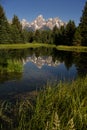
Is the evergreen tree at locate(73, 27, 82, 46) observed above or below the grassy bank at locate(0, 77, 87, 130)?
below

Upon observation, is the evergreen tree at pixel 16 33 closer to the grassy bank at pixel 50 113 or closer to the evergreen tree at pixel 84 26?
the evergreen tree at pixel 84 26

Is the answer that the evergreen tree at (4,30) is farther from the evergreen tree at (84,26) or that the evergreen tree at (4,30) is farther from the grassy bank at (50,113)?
the grassy bank at (50,113)

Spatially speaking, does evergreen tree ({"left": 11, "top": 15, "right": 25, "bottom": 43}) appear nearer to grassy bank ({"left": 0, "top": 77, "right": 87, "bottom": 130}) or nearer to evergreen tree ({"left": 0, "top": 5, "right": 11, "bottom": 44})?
evergreen tree ({"left": 0, "top": 5, "right": 11, "bottom": 44})

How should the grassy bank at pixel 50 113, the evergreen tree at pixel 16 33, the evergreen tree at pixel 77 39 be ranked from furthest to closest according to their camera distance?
the evergreen tree at pixel 16 33 < the evergreen tree at pixel 77 39 < the grassy bank at pixel 50 113

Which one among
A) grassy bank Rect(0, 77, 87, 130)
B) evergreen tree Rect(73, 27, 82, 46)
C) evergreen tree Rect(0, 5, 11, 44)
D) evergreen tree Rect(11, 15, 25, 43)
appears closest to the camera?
grassy bank Rect(0, 77, 87, 130)

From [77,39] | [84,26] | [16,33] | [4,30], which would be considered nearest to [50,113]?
[77,39]

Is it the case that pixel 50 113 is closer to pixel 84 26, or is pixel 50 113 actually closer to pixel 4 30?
pixel 84 26

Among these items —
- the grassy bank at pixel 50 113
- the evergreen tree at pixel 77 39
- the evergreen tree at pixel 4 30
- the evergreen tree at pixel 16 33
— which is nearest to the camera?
the grassy bank at pixel 50 113

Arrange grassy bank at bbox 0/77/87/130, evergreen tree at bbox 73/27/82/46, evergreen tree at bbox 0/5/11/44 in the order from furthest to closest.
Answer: evergreen tree at bbox 0/5/11/44
evergreen tree at bbox 73/27/82/46
grassy bank at bbox 0/77/87/130

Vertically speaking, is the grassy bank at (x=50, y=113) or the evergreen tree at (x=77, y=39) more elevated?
the grassy bank at (x=50, y=113)

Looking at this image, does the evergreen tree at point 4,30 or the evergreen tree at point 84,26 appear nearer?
the evergreen tree at point 84,26

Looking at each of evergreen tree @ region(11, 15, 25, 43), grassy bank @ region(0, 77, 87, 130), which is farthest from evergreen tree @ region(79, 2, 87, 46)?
grassy bank @ region(0, 77, 87, 130)

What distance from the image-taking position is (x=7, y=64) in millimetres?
29203

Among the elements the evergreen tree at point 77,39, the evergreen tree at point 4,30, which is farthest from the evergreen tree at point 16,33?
the evergreen tree at point 77,39
